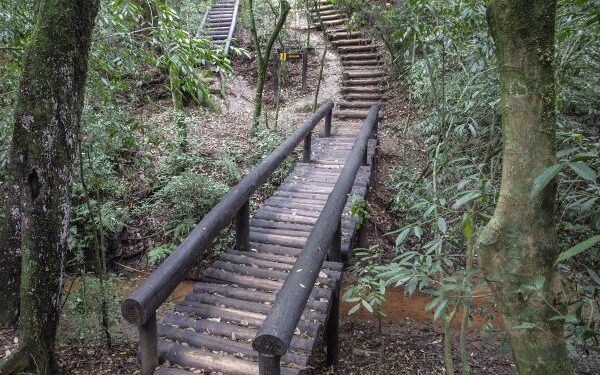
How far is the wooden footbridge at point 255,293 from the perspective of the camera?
2299 millimetres

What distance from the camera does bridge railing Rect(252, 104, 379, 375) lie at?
6.27 feet

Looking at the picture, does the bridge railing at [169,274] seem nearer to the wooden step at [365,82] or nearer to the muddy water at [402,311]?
the muddy water at [402,311]

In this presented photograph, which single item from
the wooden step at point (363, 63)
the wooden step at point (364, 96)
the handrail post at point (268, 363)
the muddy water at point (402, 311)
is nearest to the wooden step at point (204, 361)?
the handrail post at point (268, 363)

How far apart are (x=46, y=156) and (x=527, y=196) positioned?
9.07 feet

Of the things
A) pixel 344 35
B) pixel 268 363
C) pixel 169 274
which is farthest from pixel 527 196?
pixel 344 35

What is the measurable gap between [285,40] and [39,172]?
44.0 ft

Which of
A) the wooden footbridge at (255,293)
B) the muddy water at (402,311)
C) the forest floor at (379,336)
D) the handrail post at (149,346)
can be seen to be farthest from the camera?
the muddy water at (402,311)

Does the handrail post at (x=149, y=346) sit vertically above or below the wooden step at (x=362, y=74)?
below

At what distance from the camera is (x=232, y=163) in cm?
780

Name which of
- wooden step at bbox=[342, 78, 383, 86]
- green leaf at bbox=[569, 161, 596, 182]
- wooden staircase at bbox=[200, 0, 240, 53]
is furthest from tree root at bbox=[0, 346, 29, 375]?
wooden staircase at bbox=[200, 0, 240, 53]

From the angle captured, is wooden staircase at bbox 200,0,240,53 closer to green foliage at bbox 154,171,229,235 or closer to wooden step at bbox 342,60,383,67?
wooden step at bbox 342,60,383,67

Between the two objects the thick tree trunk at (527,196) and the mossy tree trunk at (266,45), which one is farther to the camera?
the mossy tree trunk at (266,45)

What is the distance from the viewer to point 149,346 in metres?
2.62

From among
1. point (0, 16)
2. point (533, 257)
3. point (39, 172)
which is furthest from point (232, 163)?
point (533, 257)
